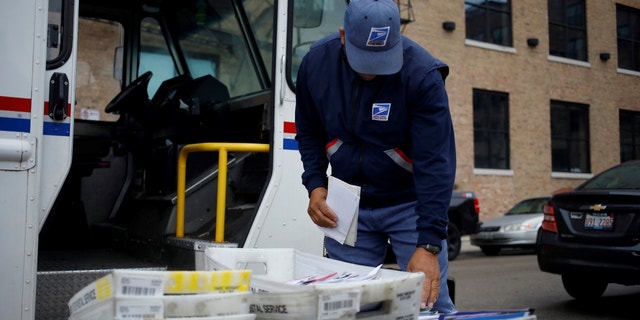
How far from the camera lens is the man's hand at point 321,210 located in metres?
3.02

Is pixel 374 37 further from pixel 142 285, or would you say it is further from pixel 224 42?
pixel 224 42

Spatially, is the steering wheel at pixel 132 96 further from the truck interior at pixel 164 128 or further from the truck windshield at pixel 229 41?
the truck windshield at pixel 229 41

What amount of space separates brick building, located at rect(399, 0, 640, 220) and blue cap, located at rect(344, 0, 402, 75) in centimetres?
1658

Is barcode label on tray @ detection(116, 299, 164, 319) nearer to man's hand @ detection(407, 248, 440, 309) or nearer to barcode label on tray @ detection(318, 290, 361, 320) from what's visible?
barcode label on tray @ detection(318, 290, 361, 320)

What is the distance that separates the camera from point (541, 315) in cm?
740

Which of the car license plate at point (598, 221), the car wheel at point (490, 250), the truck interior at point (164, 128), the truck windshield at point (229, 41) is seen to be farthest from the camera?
the car wheel at point (490, 250)

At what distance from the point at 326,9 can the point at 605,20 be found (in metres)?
21.6

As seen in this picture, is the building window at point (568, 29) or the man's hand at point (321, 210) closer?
the man's hand at point (321, 210)

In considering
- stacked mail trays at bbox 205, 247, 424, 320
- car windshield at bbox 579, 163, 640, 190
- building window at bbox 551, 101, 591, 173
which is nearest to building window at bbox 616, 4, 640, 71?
building window at bbox 551, 101, 591, 173

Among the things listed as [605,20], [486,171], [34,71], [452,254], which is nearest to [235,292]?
[34,71]

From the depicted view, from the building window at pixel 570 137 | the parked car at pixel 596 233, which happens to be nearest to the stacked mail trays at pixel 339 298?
the parked car at pixel 596 233

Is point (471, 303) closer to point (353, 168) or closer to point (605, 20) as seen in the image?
point (353, 168)

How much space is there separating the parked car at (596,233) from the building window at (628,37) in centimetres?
1658

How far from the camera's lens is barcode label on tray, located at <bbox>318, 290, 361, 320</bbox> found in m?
2.00
